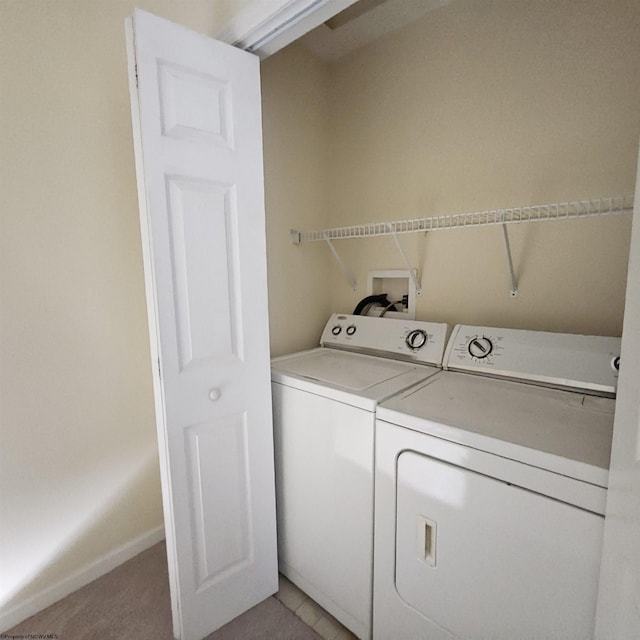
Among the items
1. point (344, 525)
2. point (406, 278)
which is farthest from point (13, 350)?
point (406, 278)

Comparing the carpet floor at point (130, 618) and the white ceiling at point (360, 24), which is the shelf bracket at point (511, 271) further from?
the carpet floor at point (130, 618)

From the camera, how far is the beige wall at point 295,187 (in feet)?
6.62

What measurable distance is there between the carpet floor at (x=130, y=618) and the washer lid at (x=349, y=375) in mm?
1022

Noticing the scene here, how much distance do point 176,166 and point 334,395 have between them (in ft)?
3.35

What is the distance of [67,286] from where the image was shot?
1.53 metres

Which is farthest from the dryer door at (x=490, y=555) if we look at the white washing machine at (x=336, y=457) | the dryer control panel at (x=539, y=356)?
the dryer control panel at (x=539, y=356)

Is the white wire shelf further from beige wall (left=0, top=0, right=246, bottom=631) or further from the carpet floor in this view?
the carpet floor

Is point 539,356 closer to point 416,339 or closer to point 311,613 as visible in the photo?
point 416,339

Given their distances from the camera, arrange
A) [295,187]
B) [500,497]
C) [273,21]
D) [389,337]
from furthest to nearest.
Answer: [295,187], [389,337], [273,21], [500,497]

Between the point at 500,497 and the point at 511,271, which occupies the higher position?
the point at 511,271

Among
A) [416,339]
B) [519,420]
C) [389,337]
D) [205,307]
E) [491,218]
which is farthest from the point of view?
[389,337]

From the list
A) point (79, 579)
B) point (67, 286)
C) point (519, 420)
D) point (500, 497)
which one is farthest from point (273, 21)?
point (79, 579)

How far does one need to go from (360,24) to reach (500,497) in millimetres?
2393

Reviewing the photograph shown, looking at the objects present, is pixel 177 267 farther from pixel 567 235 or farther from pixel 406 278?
pixel 567 235
